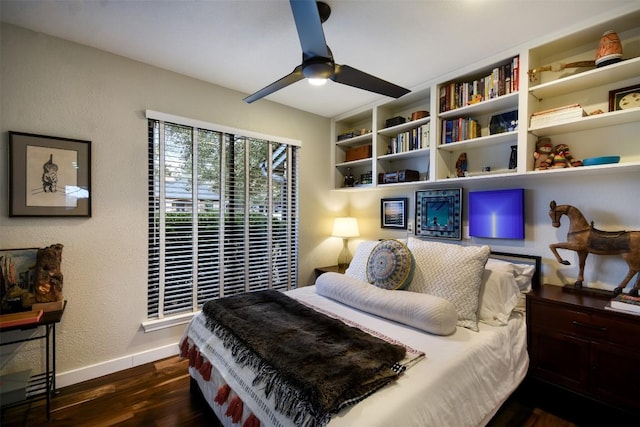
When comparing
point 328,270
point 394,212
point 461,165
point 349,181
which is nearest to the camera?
point 461,165

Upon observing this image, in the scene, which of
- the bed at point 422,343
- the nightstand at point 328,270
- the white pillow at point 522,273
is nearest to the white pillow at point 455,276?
the bed at point 422,343

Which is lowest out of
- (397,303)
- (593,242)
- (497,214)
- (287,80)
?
(397,303)

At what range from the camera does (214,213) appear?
2.79 m

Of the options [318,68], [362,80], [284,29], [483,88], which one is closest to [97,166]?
[284,29]

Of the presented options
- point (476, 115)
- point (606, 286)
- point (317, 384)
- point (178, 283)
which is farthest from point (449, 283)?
point (178, 283)

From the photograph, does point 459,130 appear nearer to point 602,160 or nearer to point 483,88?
point 483,88

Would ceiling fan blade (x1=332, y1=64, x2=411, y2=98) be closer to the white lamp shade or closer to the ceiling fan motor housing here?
the ceiling fan motor housing

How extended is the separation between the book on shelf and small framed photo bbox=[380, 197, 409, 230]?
1747 millimetres

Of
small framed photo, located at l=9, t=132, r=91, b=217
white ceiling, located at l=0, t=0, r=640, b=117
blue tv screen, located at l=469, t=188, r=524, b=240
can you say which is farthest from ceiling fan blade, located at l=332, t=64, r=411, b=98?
small framed photo, located at l=9, t=132, r=91, b=217

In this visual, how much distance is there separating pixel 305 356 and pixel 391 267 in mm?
1046

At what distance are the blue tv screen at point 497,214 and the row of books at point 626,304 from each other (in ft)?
2.36

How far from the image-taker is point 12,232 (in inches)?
76.6

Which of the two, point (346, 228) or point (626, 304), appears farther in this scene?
point (346, 228)

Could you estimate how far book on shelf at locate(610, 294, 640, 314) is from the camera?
1.59 meters
